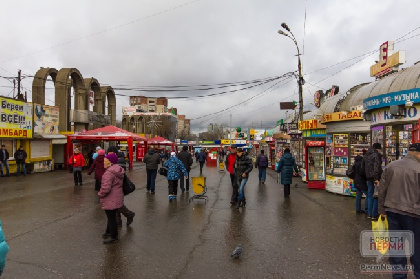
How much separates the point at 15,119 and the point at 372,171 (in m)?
19.3

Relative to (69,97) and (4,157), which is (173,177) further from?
(69,97)

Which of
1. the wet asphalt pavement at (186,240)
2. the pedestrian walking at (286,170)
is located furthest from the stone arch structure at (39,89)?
the pedestrian walking at (286,170)

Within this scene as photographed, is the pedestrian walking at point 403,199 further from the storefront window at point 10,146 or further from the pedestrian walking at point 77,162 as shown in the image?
the storefront window at point 10,146

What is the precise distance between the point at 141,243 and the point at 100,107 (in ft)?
103

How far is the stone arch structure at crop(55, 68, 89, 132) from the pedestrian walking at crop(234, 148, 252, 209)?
73.9 feet

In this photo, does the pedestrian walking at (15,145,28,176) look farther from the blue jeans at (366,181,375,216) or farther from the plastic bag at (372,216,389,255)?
the plastic bag at (372,216,389,255)

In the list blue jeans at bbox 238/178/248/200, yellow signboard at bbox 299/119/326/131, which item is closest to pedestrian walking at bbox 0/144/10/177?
blue jeans at bbox 238/178/248/200

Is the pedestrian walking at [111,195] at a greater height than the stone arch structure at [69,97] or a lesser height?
lesser

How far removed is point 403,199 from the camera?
4031mm

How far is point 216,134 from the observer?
5423 inches

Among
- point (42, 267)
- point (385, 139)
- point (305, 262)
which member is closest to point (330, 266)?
point (305, 262)

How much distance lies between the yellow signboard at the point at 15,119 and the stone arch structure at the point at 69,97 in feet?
23.8

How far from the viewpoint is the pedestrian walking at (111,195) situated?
5.84m

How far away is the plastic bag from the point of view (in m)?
4.65
